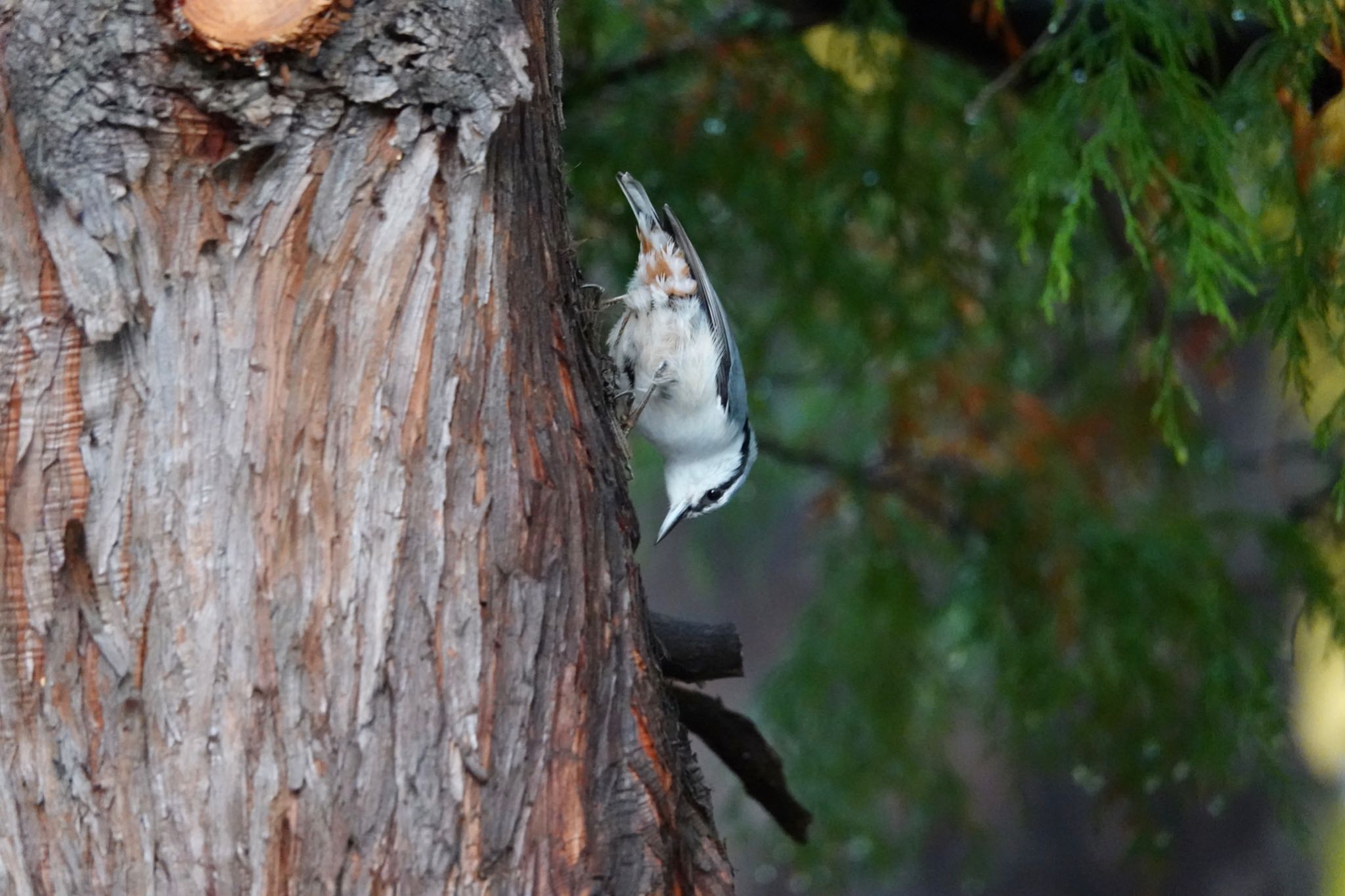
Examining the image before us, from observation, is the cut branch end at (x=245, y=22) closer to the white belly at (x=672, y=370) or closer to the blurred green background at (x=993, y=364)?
the blurred green background at (x=993, y=364)

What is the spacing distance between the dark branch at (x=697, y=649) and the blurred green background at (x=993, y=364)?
0.80 meters

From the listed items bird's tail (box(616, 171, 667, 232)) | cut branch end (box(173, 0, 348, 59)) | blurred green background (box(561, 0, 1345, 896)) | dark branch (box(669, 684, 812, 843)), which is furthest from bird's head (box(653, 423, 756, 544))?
cut branch end (box(173, 0, 348, 59))

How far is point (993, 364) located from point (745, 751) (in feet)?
6.88

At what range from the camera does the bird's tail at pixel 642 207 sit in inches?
121

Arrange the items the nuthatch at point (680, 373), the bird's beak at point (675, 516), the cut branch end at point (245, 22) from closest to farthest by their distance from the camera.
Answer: the cut branch end at point (245, 22), the nuthatch at point (680, 373), the bird's beak at point (675, 516)

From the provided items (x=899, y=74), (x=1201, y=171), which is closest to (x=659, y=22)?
(x=899, y=74)

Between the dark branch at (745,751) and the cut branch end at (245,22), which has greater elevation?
the cut branch end at (245,22)

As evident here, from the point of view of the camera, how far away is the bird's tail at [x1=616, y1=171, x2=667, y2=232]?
3.07 meters

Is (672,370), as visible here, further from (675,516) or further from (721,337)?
(675,516)

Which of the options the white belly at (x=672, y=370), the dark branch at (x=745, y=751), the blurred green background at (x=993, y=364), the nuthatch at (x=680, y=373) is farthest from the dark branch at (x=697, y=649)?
the white belly at (x=672, y=370)

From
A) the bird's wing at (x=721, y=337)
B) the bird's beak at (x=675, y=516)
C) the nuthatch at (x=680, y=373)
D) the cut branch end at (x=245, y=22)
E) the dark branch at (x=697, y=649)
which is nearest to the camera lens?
the cut branch end at (x=245, y=22)

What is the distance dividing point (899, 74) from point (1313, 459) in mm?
2211

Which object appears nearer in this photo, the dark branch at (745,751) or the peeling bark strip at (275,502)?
the peeling bark strip at (275,502)

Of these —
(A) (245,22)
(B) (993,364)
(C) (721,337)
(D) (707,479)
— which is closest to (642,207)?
(C) (721,337)
